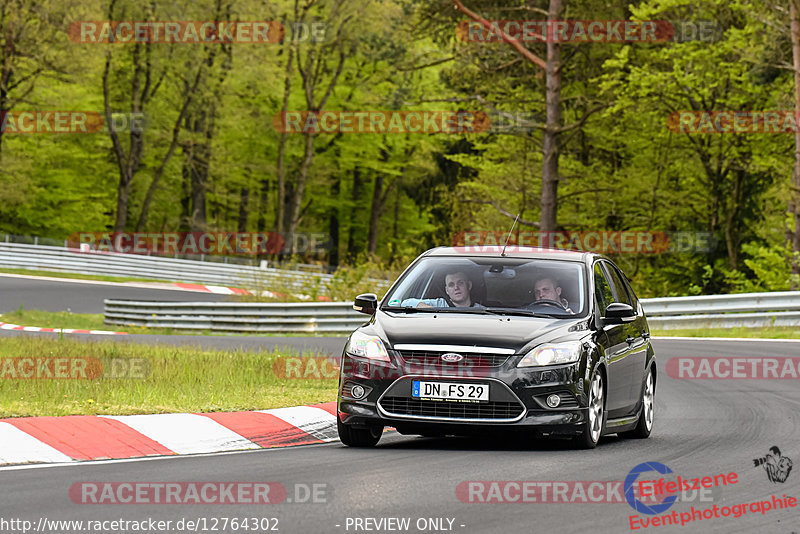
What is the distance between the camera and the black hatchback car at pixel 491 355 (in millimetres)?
9141

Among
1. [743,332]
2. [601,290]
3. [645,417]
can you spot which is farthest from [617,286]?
[743,332]

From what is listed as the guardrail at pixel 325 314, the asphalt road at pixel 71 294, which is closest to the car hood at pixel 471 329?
the guardrail at pixel 325 314

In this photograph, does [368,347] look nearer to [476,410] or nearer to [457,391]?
[457,391]

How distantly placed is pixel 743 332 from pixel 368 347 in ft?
55.2

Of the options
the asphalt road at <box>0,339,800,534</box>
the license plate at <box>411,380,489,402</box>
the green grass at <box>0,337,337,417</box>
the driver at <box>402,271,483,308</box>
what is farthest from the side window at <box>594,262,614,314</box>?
the green grass at <box>0,337,337,417</box>

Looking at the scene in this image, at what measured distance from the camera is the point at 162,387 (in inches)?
492

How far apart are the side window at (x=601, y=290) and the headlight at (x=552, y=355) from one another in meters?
1.26

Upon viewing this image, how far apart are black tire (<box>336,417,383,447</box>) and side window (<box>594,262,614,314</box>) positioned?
7.30 ft

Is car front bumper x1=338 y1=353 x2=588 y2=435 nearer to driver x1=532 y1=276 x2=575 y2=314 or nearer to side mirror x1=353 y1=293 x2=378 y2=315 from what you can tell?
side mirror x1=353 y1=293 x2=378 y2=315

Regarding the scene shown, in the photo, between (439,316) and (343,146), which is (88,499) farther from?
(343,146)

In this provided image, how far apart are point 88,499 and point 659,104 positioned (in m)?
33.4

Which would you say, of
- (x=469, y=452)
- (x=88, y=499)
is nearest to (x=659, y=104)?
(x=469, y=452)

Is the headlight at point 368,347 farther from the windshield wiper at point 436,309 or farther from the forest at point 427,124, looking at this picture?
the forest at point 427,124

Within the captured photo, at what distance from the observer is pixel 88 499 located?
23.0ft
